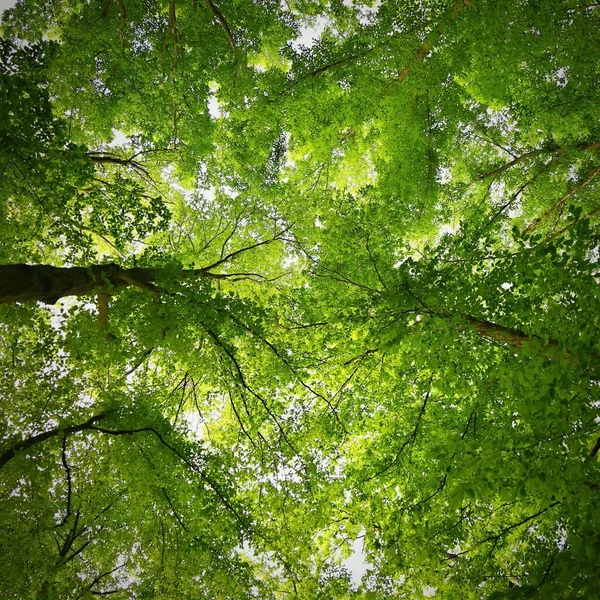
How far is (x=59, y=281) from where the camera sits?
4887mm

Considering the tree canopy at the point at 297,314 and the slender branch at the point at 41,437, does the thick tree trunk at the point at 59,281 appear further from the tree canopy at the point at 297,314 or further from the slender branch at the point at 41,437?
the slender branch at the point at 41,437

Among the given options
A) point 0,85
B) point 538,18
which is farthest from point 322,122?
point 0,85

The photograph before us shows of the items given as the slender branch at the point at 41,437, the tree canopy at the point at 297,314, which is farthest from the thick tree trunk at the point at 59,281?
the slender branch at the point at 41,437

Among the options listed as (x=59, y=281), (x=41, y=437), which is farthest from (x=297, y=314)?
(x=41, y=437)

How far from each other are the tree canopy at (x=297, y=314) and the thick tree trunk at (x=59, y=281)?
37 millimetres

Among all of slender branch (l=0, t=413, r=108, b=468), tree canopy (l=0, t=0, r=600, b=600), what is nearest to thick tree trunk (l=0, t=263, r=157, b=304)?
tree canopy (l=0, t=0, r=600, b=600)

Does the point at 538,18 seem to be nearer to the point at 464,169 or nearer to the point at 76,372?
the point at 464,169

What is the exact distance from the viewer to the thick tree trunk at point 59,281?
15.0ft

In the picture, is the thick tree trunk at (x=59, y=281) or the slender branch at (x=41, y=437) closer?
the thick tree trunk at (x=59, y=281)

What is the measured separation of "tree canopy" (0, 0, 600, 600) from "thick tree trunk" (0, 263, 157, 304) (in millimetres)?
37

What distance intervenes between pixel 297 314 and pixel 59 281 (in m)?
3.87

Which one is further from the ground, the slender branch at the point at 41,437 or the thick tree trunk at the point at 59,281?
the thick tree trunk at the point at 59,281

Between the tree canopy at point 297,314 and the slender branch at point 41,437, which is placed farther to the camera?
the slender branch at point 41,437

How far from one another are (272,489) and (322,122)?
7970 mm
